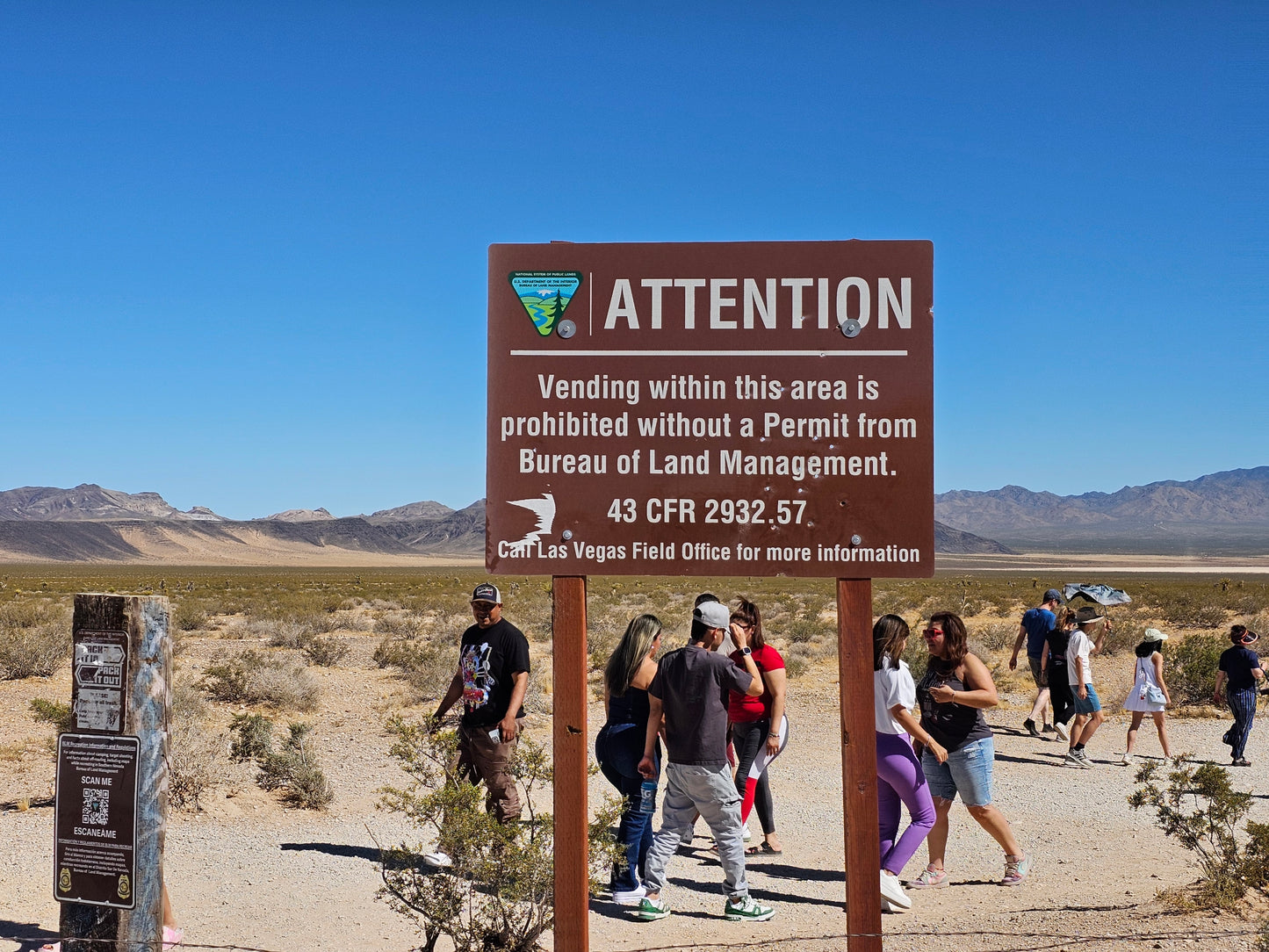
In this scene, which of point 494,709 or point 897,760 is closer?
point 897,760

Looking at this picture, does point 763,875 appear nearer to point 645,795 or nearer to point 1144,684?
point 645,795

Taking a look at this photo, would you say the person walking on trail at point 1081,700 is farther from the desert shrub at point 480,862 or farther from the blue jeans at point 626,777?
the desert shrub at point 480,862

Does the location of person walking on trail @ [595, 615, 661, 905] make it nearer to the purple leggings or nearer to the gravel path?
the gravel path

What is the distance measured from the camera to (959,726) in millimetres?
6059

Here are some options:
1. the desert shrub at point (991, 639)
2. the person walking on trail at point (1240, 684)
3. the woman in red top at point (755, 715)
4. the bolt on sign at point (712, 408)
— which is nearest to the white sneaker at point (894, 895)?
the woman in red top at point (755, 715)

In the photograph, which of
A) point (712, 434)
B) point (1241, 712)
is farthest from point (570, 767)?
point (1241, 712)

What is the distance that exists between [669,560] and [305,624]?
21428 millimetres

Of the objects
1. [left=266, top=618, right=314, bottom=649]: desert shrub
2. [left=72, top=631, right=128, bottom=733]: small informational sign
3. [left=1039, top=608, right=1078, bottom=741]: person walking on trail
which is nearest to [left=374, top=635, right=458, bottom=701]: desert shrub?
[left=266, top=618, right=314, bottom=649]: desert shrub

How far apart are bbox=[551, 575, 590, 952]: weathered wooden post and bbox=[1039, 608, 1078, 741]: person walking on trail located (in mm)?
7694

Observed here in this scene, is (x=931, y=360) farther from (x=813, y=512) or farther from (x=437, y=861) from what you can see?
(x=437, y=861)

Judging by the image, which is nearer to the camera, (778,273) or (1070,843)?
(778,273)

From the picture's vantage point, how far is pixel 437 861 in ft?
20.2

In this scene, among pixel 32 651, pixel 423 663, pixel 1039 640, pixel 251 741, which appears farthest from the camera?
pixel 423 663

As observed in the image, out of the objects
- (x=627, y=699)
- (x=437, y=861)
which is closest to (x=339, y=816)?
Result: (x=437, y=861)
